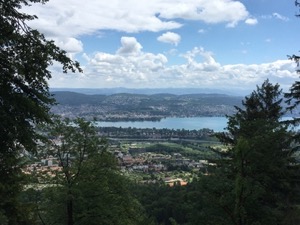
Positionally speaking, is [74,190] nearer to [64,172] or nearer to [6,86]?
[64,172]

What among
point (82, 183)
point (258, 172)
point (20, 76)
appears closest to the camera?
point (20, 76)

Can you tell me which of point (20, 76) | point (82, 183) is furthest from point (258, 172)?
point (20, 76)

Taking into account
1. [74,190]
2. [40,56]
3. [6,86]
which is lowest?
[74,190]

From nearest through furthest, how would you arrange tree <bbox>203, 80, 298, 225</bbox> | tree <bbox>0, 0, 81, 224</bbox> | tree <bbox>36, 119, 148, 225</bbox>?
tree <bbox>0, 0, 81, 224</bbox>, tree <bbox>203, 80, 298, 225</bbox>, tree <bbox>36, 119, 148, 225</bbox>

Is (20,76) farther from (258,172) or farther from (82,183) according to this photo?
(258,172)

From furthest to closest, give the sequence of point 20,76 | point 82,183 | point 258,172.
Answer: point 82,183
point 258,172
point 20,76

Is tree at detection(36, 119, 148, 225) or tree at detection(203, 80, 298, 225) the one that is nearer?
tree at detection(203, 80, 298, 225)

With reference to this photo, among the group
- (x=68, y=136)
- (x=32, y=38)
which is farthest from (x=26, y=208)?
(x=32, y=38)

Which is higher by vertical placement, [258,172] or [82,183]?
[258,172]
